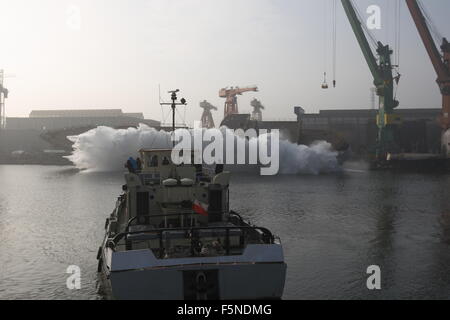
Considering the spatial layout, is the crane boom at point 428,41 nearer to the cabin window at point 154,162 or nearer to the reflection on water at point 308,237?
the reflection on water at point 308,237

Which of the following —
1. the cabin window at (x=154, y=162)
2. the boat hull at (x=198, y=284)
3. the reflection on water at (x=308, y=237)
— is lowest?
the reflection on water at (x=308, y=237)

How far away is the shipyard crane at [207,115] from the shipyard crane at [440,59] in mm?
86294

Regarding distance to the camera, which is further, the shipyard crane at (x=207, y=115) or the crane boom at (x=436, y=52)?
the shipyard crane at (x=207, y=115)

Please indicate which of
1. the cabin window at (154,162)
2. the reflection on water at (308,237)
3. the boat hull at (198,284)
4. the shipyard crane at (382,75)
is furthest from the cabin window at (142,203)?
the shipyard crane at (382,75)

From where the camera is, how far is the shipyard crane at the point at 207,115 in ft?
565

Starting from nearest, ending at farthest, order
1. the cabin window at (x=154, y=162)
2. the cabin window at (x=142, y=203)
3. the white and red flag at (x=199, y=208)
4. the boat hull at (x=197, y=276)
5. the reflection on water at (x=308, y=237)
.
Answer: the boat hull at (x=197, y=276) < the white and red flag at (x=199, y=208) < the cabin window at (x=142, y=203) < the reflection on water at (x=308, y=237) < the cabin window at (x=154, y=162)

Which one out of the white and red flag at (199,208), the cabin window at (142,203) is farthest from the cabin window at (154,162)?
the white and red flag at (199,208)

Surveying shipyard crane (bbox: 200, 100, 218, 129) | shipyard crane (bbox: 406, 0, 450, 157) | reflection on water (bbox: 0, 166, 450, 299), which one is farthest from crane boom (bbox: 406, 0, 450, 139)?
shipyard crane (bbox: 200, 100, 218, 129)

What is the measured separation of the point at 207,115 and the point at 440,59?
92.1m

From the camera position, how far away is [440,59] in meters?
101

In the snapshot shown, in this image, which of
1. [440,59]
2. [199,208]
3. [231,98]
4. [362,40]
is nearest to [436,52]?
[440,59]

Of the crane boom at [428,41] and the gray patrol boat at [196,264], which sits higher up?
the crane boom at [428,41]

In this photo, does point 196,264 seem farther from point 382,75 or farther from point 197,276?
point 382,75

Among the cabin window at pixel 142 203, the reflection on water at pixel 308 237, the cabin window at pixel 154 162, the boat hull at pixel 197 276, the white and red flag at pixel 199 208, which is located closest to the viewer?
the boat hull at pixel 197 276
